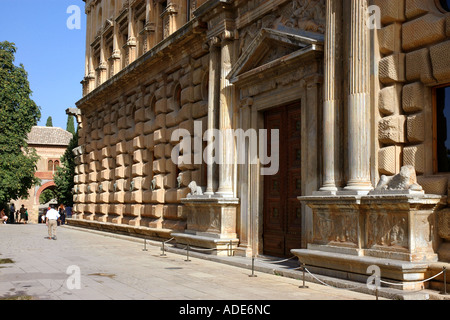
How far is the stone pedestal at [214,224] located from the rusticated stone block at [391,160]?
540 centimetres

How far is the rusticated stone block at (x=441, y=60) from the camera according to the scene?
8727 mm

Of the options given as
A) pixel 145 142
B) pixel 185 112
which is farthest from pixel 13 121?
pixel 185 112

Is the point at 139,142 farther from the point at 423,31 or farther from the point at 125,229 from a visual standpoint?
the point at 423,31

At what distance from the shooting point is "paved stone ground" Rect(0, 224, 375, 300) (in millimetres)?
8633

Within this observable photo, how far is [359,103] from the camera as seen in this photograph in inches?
389

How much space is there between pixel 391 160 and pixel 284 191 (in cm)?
380

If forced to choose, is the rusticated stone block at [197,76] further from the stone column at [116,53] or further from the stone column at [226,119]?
the stone column at [116,53]

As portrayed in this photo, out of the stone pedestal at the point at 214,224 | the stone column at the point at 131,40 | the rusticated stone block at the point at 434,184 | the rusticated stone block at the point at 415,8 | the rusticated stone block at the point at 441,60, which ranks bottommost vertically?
the stone pedestal at the point at 214,224

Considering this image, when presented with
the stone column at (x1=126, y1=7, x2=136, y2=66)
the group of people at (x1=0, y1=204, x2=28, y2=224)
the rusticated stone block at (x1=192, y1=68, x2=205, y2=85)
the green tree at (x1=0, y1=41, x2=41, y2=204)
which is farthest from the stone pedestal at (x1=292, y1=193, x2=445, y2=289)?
the group of people at (x1=0, y1=204, x2=28, y2=224)

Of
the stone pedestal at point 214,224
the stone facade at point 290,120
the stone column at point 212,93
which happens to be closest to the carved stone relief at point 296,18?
the stone facade at point 290,120

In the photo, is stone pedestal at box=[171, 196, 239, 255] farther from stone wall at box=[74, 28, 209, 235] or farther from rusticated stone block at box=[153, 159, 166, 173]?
rusticated stone block at box=[153, 159, 166, 173]

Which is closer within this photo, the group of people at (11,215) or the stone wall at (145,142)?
the stone wall at (145,142)
